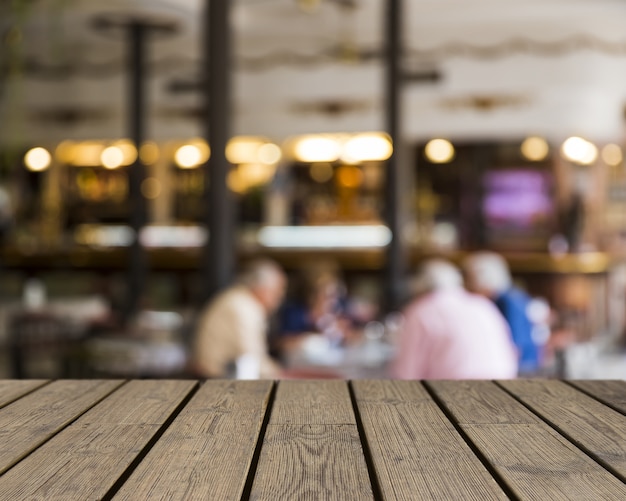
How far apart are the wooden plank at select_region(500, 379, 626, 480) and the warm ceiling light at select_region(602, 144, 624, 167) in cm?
1263

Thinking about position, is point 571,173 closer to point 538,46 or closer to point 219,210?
point 538,46

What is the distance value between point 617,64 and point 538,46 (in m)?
1.11

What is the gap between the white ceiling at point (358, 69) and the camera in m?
9.77

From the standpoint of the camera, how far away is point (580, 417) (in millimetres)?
1763

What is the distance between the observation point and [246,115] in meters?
13.1

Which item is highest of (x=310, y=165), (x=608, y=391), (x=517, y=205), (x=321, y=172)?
(x=310, y=165)

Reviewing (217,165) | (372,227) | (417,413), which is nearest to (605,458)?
(417,413)

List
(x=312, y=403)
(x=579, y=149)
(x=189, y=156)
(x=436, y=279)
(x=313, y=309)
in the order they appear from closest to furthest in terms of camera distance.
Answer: (x=312, y=403) < (x=436, y=279) < (x=313, y=309) < (x=579, y=149) < (x=189, y=156)

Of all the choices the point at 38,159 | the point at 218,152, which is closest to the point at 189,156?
the point at 38,159

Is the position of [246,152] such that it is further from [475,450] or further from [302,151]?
[475,450]

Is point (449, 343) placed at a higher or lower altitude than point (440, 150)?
lower

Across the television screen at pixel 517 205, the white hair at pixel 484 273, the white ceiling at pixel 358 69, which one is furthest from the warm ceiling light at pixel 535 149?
the white hair at pixel 484 273

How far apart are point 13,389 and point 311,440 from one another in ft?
2.74

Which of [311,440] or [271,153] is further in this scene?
[271,153]
